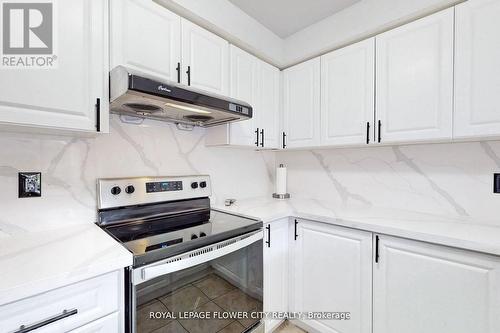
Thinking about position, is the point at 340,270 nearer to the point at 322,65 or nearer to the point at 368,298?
the point at 368,298

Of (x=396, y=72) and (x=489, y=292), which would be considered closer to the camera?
(x=489, y=292)

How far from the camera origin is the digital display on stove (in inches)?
57.0

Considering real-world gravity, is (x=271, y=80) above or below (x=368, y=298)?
above

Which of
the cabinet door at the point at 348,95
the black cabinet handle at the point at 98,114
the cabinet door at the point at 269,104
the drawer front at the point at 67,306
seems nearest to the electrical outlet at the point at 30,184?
the black cabinet handle at the point at 98,114

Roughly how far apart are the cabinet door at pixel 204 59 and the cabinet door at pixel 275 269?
3.36 feet

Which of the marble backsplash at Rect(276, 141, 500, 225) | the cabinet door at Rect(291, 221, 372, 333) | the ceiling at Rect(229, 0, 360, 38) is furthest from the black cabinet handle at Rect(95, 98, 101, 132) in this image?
the marble backsplash at Rect(276, 141, 500, 225)

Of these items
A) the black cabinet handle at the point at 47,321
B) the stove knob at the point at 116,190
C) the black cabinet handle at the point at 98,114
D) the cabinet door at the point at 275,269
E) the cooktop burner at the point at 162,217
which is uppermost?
the black cabinet handle at the point at 98,114

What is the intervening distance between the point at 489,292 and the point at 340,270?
25.7 inches

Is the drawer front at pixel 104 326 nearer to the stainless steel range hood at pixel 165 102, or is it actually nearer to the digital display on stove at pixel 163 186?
the digital display on stove at pixel 163 186

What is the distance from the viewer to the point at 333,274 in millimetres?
1467

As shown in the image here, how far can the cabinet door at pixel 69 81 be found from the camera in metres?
0.85

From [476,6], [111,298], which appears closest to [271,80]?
[476,6]

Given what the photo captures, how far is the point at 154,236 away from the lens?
113cm

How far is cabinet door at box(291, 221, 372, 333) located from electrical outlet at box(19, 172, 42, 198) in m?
1.51
